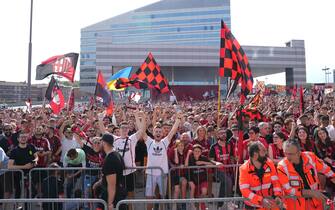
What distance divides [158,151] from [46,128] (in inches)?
156

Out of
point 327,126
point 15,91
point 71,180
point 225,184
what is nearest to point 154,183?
point 225,184

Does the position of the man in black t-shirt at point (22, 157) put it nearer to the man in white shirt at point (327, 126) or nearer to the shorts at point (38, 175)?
the shorts at point (38, 175)

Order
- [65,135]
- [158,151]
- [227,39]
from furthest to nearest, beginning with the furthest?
[65,135] → [227,39] → [158,151]

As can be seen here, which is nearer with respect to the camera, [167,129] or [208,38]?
[167,129]

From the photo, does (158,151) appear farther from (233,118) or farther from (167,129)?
(233,118)

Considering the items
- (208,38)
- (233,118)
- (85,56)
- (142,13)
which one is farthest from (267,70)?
(233,118)

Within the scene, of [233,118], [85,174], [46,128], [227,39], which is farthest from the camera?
[233,118]

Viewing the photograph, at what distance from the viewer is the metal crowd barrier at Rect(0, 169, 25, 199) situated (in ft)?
22.4

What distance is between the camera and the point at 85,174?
22.4 feet

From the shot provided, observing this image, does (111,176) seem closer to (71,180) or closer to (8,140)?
(71,180)

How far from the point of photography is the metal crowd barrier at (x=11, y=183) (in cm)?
684

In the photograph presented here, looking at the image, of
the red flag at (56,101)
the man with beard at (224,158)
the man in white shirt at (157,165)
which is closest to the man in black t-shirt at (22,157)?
the man in white shirt at (157,165)

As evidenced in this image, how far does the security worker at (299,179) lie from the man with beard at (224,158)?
7.86 feet

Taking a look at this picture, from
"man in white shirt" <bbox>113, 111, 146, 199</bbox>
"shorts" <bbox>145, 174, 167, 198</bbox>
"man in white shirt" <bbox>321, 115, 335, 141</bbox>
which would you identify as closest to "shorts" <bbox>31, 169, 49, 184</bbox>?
"man in white shirt" <bbox>113, 111, 146, 199</bbox>
